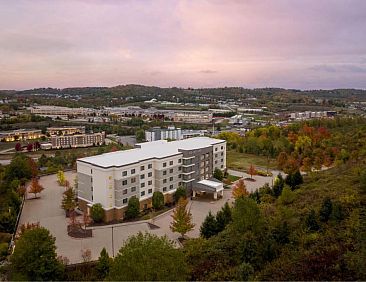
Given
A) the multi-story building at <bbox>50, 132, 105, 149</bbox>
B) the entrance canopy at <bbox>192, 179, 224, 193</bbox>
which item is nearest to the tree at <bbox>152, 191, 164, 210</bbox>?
the entrance canopy at <bbox>192, 179, 224, 193</bbox>

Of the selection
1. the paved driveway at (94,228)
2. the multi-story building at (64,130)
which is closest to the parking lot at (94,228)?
the paved driveway at (94,228)

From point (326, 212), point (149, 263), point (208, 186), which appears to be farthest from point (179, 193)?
point (149, 263)

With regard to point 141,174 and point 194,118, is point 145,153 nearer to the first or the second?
point 141,174

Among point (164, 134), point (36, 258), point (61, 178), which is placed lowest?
point (61, 178)

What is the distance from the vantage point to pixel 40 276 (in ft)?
27.2

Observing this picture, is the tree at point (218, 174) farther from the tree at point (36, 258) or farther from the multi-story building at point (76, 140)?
the multi-story building at point (76, 140)

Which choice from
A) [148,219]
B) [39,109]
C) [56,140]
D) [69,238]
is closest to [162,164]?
[148,219]

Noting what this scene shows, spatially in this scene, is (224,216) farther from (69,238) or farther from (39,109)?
(39,109)

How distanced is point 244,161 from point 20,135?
21027 mm

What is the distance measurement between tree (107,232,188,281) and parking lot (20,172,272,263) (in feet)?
15.3

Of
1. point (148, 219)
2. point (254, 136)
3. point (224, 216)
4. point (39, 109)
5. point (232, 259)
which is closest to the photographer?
point (232, 259)

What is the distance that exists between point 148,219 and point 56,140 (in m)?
19.2

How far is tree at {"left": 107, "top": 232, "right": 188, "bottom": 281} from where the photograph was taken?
18.5ft

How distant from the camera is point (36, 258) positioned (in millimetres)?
8281
